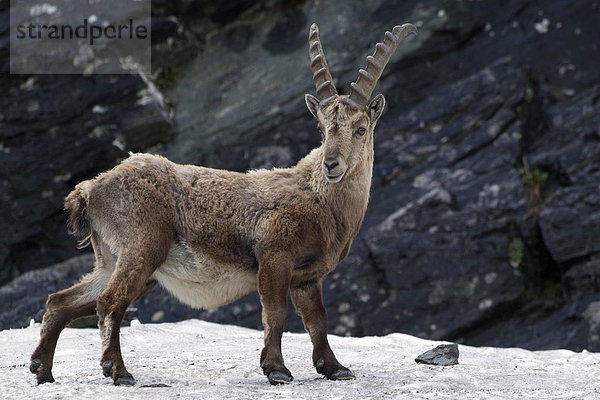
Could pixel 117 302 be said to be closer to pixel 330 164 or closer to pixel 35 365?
pixel 35 365

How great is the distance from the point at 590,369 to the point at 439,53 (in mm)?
7690

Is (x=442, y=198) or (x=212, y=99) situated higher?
(x=212, y=99)

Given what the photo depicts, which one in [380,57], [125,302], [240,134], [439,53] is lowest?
[125,302]

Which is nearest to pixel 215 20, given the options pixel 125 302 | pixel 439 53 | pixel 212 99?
pixel 212 99

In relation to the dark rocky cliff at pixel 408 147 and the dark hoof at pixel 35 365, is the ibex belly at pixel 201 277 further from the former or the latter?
the dark rocky cliff at pixel 408 147

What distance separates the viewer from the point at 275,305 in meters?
7.01

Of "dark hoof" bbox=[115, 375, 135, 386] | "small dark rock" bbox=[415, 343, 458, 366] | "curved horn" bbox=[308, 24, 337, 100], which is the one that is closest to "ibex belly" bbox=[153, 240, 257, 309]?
Result: "dark hoof" bbox=[115, 375, 135, 386]

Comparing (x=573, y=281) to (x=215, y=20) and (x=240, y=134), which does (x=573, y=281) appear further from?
(x=215, y=20)

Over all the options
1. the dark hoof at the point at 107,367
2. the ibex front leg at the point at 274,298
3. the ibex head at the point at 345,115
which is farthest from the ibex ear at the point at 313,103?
the dark hoof at the point at 107,367

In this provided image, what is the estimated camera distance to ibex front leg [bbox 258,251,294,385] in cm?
697

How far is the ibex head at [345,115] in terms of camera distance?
24.3 feet

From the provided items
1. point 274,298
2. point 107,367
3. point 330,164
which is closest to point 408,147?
point 330,164

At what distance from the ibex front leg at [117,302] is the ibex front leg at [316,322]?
156cm

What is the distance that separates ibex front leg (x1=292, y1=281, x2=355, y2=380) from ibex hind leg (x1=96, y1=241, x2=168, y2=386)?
153 centimetres
